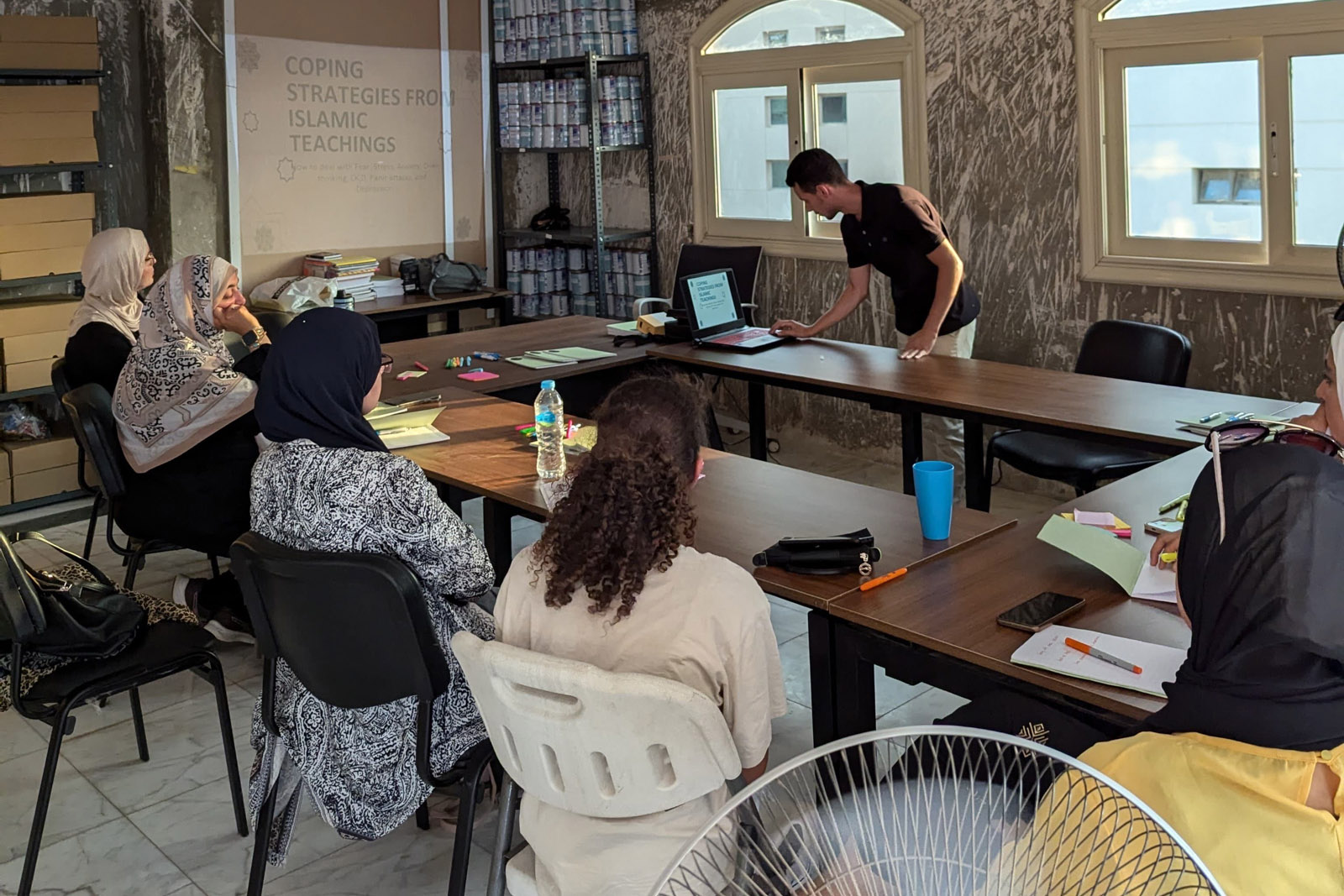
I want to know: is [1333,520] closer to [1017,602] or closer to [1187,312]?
[1017,602]

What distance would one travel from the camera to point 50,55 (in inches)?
205

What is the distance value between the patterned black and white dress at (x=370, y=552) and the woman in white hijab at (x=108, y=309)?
1.93 metres

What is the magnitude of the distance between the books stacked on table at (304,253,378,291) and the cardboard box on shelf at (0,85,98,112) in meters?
1.25

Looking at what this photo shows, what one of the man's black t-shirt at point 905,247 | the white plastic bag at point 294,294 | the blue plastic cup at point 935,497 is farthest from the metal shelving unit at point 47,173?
the blue plastic cup at point 935,497

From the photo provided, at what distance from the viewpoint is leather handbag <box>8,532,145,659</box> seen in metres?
2.60

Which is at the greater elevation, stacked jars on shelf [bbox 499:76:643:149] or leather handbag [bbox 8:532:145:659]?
stacked jars on shelf [bbox 499:76:643:149]

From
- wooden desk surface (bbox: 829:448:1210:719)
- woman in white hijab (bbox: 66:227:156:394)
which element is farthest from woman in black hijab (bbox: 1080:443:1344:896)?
woman in white hijab (bbox: 66:227:156:394)

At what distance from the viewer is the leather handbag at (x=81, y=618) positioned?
8.53ft

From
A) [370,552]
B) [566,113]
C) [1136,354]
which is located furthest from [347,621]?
[566,113]

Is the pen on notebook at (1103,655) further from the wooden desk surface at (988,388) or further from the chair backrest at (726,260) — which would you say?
the chair backrest at (726,260)

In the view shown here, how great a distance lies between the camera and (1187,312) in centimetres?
487

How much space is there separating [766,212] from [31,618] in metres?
4.47

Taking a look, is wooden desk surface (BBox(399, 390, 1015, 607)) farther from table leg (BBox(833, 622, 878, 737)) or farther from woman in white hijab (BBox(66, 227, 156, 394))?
woman in white hijab (BBox(66, 227, 156, 394))

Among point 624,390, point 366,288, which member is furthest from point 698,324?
point 624,390
